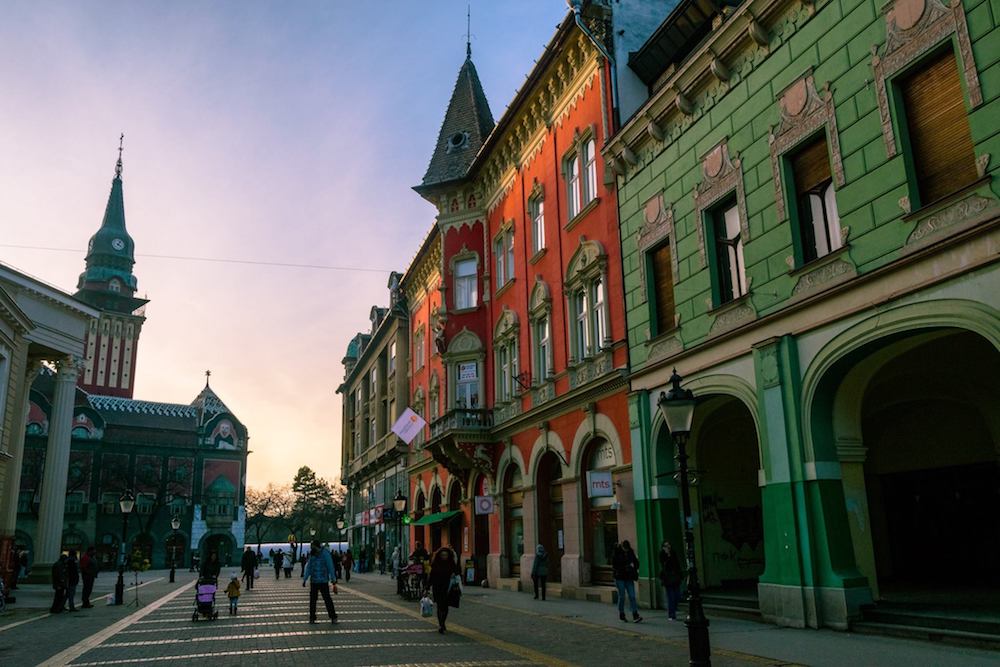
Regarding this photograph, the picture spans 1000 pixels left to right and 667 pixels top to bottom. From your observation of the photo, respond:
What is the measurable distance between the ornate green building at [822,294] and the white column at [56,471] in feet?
84.5

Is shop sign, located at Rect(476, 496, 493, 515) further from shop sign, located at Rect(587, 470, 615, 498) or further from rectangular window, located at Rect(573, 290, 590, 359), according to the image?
shop sign, located at Rect(587, 470, 615, 498)

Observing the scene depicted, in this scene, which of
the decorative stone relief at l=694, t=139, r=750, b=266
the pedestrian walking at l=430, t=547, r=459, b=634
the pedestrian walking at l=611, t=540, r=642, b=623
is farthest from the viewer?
the decorative stone relief at l=694, t=139, r=750, b=266

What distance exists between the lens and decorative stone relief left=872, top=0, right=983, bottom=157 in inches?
419

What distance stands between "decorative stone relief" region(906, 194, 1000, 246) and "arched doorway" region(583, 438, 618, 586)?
401 inches

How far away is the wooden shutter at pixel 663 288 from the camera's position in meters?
18.1

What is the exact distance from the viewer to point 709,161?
16.5 metres

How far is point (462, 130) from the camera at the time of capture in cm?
3369

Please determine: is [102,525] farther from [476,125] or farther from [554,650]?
[554,650]

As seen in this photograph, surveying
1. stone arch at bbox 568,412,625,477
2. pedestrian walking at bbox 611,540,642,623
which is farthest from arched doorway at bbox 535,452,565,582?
pedestrian walking at bbox 611,540,642,623

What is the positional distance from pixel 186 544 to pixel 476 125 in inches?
2583

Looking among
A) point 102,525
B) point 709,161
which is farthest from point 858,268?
point 102,525

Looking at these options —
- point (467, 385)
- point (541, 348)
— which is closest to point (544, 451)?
point (541, 348)

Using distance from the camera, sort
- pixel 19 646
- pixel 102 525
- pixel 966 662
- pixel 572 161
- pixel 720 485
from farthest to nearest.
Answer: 1. pixel 102 525
2. pixel 572 161
3. pixel 720 485
4. pixel 19 646
5. pixel 966 662

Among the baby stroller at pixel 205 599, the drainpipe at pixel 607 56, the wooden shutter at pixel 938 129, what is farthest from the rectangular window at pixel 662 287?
the baby stroller at pixel 205 599
